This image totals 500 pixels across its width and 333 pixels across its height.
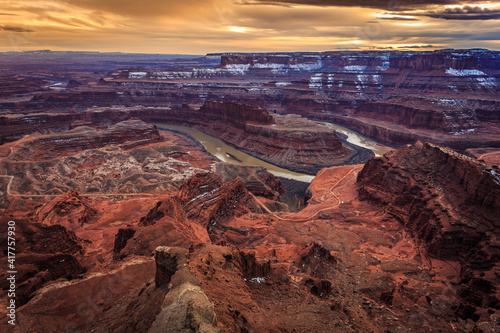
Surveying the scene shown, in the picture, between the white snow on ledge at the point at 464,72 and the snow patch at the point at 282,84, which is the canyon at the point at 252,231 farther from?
the snow patch at the point at 282,84

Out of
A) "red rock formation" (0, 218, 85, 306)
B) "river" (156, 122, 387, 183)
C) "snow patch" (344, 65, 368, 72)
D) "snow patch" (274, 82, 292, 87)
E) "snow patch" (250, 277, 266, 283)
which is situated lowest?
"river" (156, 122, 387, 183)

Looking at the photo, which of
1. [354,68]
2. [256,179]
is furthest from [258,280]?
[354,68]

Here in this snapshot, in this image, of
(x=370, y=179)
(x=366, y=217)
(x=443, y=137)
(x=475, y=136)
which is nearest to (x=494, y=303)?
(x=366, y=217)

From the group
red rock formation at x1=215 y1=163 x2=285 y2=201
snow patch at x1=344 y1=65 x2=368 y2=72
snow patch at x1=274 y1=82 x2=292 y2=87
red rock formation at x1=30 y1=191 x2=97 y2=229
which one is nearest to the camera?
red rock formation at x1=30 y1=191 x2=97 y2=229

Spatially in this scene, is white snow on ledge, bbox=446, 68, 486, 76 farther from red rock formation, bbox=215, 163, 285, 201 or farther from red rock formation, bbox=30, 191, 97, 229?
red rock formation, bbox=30, 191, 97, 229

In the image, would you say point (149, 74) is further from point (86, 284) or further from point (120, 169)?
point (86, 284)

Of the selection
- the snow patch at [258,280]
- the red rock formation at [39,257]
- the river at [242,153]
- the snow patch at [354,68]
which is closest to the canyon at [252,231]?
the red rock formation at [39,257]

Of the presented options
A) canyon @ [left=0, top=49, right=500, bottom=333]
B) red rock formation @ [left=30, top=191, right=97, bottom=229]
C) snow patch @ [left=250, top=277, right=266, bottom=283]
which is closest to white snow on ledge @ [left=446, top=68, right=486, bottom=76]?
canyon @ [left=0, top=49, right=500, bottom=333]
